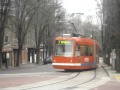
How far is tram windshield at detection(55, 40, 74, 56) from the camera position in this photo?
1328 inches

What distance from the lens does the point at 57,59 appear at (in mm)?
33906

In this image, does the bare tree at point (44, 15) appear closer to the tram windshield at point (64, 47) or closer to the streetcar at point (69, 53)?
the streetcar at point (69, 53)

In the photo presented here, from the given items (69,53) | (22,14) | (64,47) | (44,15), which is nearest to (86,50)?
(69,53)

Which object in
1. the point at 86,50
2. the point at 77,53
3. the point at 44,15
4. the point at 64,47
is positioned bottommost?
the point at 77,53

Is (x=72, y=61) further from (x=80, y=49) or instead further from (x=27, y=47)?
(x=27, y=47)

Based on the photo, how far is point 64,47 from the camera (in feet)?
111

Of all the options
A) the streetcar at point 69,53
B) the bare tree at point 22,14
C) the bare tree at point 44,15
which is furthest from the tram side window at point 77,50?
the bare tree at point 44,15

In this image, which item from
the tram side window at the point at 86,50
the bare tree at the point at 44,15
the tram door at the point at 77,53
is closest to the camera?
the tram door at the point at 77,53

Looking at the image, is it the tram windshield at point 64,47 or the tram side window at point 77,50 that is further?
the tram side window at point 77,50

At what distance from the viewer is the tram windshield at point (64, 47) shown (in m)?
33.7

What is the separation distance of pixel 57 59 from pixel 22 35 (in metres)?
24.3

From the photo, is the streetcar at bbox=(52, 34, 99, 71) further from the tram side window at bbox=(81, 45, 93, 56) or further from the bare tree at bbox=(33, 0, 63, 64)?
the bare tree at bbox=(33, 0, 63, 64)

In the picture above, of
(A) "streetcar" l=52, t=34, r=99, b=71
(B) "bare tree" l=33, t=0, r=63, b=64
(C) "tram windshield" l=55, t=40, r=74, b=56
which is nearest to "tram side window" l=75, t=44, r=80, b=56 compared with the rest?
(A) "streetcar" l=52, t=34, r=99, b=71

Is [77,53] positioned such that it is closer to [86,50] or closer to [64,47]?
[64,47]
